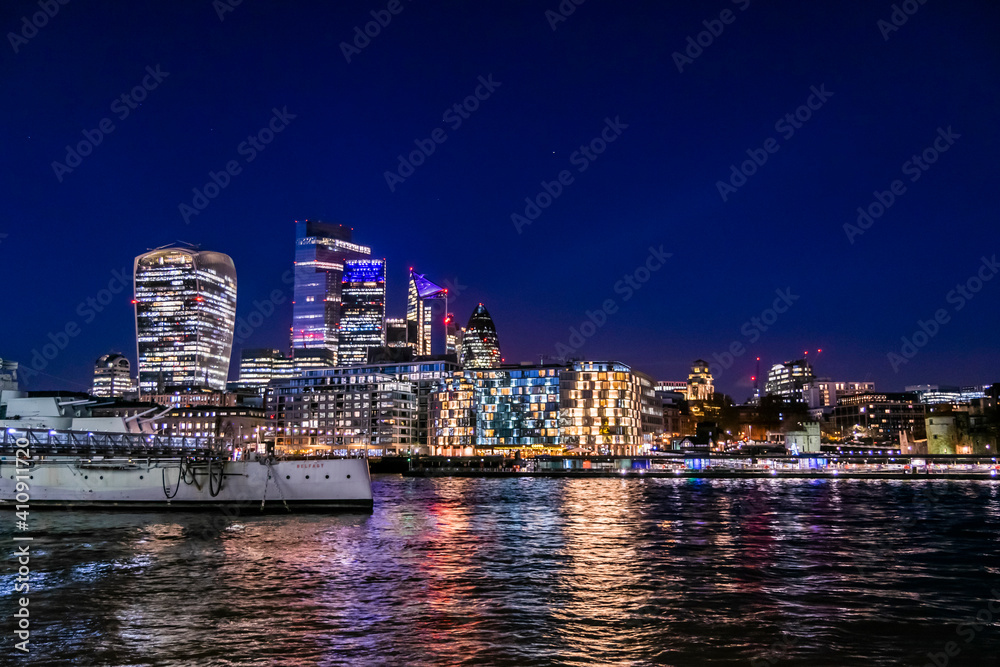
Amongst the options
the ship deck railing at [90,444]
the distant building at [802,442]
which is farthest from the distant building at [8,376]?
the distant building at [802,442]

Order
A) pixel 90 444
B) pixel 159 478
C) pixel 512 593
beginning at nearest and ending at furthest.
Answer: pixel 512 593 → pixel 159 478 → pixel 90 444

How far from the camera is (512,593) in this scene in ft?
81.8

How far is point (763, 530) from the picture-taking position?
45094 millimetres

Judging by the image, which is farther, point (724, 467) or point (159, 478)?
point (724, 467)

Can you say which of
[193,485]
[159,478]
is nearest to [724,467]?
[193,485]

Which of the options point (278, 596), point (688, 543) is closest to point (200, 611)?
point (278, 596)

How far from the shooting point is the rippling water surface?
58.6 feet

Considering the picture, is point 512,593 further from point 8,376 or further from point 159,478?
point 8,376

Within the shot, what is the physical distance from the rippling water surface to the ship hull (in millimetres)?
8047

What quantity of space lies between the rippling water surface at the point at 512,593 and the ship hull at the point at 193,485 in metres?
8.05

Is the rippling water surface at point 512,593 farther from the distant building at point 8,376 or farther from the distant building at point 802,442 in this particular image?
the distant building at point 802,442

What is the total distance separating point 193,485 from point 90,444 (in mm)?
10237

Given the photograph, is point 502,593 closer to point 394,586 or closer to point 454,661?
point 394,586

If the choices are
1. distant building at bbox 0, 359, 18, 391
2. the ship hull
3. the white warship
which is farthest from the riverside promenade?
the white warship
